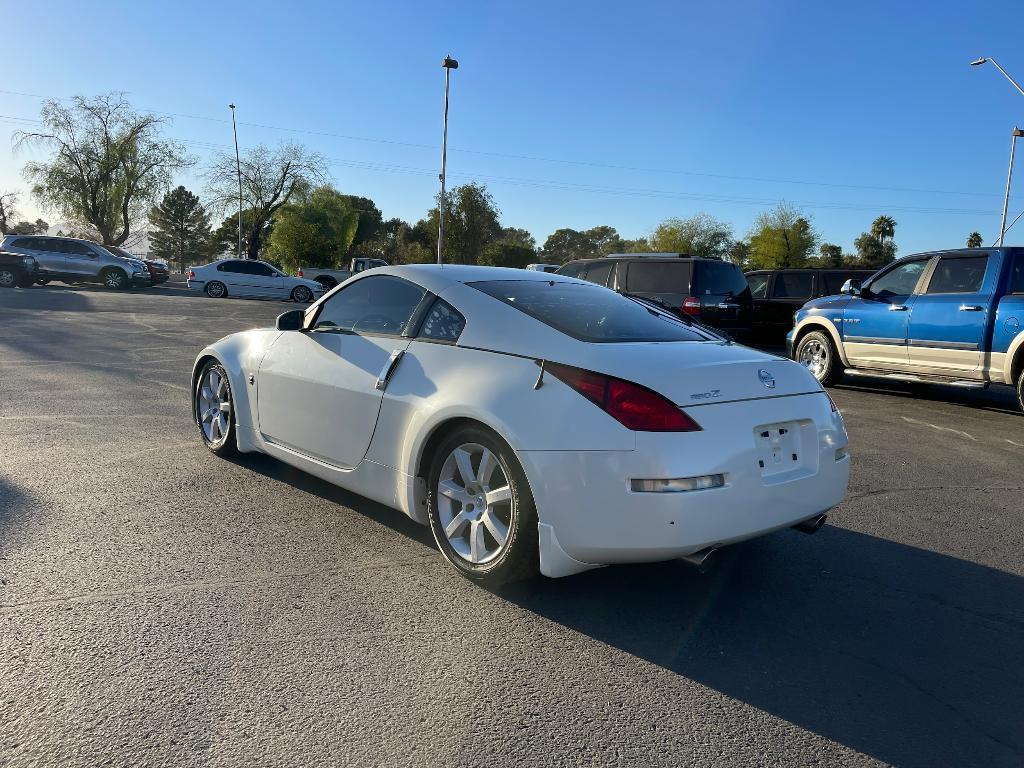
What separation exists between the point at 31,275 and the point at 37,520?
2732 centimetres

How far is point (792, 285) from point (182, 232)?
371 feet

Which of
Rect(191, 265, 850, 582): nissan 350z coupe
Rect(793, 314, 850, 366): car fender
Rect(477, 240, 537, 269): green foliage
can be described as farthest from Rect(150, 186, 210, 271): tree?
Rect(191, 265, 850, 582): nissan 350z coupe

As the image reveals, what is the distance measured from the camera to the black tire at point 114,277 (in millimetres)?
28781

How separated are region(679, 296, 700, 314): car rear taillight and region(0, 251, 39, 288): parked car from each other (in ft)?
78.9

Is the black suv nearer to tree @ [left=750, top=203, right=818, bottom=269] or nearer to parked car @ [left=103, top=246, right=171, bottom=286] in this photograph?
parked car @ [left=103, top=246, right=171, bottom=286]

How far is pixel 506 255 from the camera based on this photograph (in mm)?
75125

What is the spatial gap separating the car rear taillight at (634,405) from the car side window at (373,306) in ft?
4.42

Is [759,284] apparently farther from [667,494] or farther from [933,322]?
[667,494]

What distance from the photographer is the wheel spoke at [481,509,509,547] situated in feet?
11.0

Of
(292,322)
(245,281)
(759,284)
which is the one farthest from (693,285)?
(245,281)

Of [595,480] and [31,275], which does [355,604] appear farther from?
[31,275]

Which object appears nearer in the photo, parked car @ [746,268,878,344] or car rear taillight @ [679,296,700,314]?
car rear taillight @ [679,296,700,314]

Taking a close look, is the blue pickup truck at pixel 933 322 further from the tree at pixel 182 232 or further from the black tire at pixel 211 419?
the tree at pixel 182 232

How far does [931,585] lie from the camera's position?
3.75 meters
